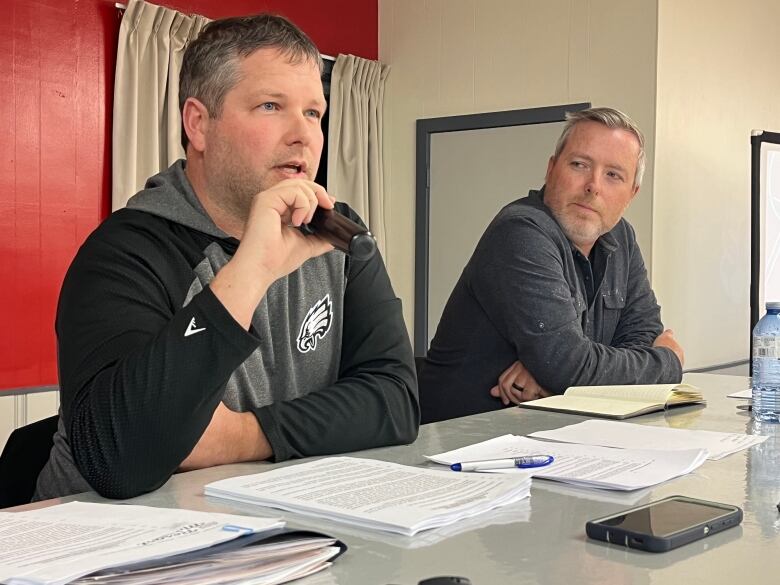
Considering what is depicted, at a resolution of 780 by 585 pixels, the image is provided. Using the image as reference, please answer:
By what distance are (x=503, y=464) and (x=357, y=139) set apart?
11.8 feet

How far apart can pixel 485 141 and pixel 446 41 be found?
55 cm

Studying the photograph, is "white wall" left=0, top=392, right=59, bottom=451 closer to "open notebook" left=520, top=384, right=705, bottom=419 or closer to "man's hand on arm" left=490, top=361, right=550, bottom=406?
"man's hand on arm" left=490, top=361, right=550, bottom=406

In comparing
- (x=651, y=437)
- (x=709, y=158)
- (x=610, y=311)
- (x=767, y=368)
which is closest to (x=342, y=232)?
(x=651, y=437)

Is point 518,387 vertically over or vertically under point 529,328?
under

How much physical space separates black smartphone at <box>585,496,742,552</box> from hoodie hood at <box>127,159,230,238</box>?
92 centimetres

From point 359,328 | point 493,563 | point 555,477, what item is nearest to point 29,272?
point 359,328

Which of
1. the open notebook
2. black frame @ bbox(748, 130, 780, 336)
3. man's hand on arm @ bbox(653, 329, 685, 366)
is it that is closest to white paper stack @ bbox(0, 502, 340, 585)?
the open notebook

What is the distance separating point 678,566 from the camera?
91cm

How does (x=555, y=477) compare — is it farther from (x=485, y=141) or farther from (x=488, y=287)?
(x=485, y=141)

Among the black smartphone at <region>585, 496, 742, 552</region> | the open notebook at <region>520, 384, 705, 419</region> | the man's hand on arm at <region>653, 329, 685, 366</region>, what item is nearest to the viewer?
the black smartphone at <region>585, 496, 742, 552</region>

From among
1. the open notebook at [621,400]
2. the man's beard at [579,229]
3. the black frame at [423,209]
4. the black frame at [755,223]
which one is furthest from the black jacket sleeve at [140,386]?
the black frame at [423,209]

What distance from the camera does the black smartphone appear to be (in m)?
0.96

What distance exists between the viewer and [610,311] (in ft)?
8.82

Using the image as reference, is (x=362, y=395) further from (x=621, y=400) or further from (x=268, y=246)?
(x=621, y=400)
